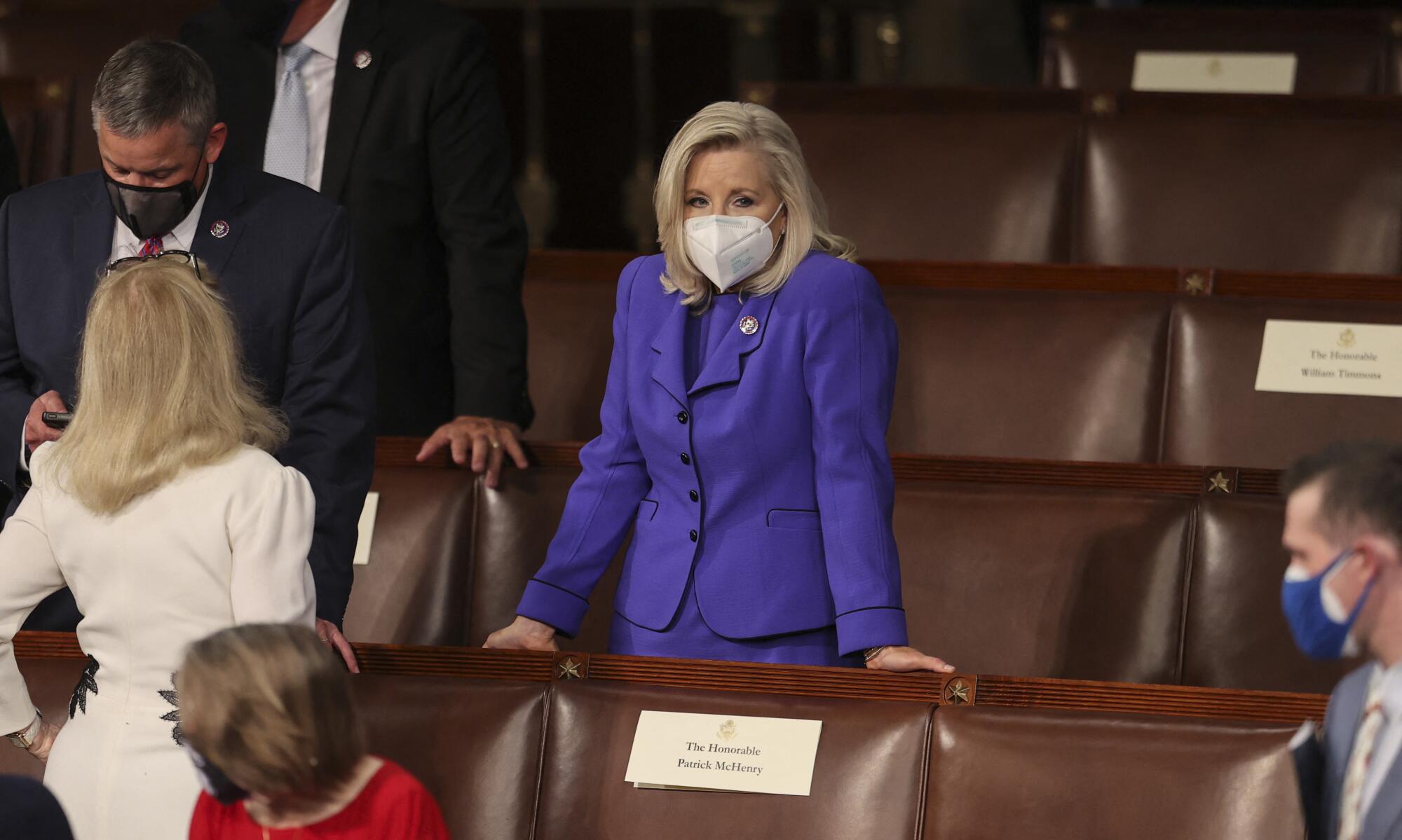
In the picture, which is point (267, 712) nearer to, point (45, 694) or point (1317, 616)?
point (45, 694)

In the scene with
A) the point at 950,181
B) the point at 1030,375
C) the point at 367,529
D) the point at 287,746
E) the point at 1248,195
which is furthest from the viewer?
the point at 950,181

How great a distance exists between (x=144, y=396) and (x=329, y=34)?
131 cm

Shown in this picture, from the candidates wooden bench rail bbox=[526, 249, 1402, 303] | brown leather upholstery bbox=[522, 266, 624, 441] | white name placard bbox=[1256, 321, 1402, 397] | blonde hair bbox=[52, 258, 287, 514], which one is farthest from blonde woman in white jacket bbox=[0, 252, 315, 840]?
white name placard bbox=[1256, 321, 1402, 397]

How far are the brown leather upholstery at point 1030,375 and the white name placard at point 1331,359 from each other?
20 centimetres

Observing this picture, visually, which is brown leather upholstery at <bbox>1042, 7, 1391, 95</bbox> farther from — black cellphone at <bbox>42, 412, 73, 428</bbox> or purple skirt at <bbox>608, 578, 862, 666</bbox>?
black cellphone at <bbox>42, 412, 73, 428</bbox>

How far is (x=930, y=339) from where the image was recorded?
3.41m

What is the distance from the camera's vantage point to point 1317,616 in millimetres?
1548

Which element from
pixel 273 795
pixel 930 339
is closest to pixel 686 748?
pixel 273 795

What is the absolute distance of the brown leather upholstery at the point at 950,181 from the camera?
402 cm

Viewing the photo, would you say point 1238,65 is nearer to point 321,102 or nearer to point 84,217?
point 321,102

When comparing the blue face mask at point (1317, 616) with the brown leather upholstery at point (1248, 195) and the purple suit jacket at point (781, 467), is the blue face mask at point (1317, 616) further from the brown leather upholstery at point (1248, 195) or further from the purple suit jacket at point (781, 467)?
the brown leather upholstery at point (1248, 195)

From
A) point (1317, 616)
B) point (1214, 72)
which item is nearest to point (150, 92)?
point (1317, 616)

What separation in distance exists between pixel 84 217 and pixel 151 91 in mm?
296

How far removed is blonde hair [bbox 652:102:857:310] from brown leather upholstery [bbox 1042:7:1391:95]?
8.36 feet
